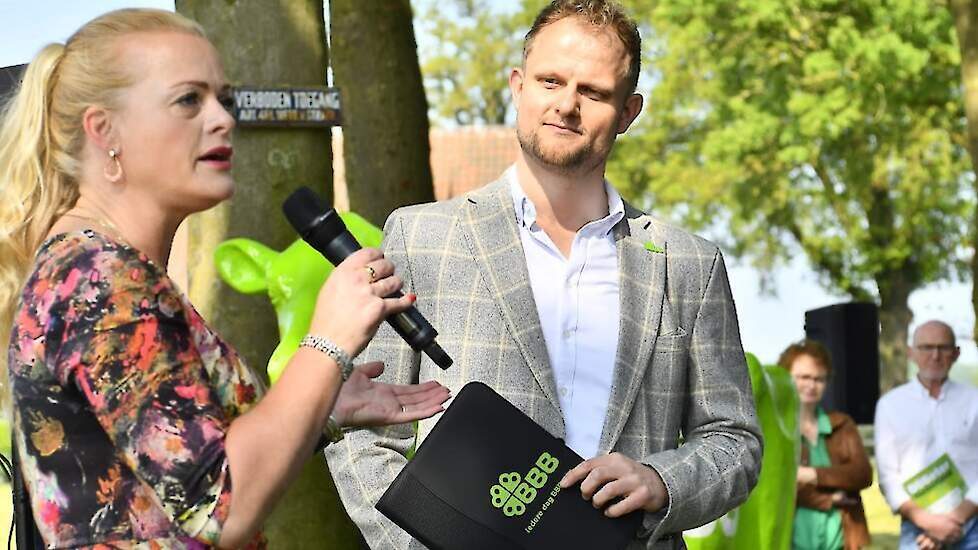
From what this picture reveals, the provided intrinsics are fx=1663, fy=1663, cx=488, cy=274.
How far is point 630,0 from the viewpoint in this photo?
94.9 ft

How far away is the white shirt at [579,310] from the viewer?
3.49 metres

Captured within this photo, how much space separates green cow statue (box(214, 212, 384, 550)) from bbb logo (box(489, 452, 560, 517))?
216 cm

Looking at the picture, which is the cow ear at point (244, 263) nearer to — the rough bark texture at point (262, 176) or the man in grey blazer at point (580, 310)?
the rough bark texture at point (262, 176)

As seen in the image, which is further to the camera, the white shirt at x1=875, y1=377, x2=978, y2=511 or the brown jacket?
the white shirt at x1=875, y1=377, x2=978, y2=511

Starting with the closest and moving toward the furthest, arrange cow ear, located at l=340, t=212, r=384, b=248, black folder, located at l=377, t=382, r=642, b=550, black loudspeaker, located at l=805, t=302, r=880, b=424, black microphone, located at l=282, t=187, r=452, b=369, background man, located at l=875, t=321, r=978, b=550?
black microphone, located at l=282, t=187, r=452, b=369, black folder, located at l=377, t=382, r=642, b=550, cow ear, located at l=340, t=212, r=384, b=248, background man, located at l=875, t=321, r=978, b=550, black loudspeaker, located at l=805, t=302, r=880, b=424

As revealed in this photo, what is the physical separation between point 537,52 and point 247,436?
158 cm

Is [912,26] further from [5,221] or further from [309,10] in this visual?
[5,221]

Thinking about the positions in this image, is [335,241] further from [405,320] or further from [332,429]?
[332,429]

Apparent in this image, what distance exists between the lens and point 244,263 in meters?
5.94

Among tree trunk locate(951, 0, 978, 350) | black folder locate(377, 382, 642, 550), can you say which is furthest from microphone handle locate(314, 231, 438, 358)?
tree trunk locate(951, 0, 978, 350)

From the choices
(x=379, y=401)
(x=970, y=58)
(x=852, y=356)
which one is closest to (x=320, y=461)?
(x=379, y=401)

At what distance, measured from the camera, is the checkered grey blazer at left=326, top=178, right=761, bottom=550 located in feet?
11.3

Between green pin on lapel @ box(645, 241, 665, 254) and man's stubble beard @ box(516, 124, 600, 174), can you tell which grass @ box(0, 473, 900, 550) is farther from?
man's stubble beard @ box(516, 124, 600, 174)

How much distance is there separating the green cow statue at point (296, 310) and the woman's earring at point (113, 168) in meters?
2.64
